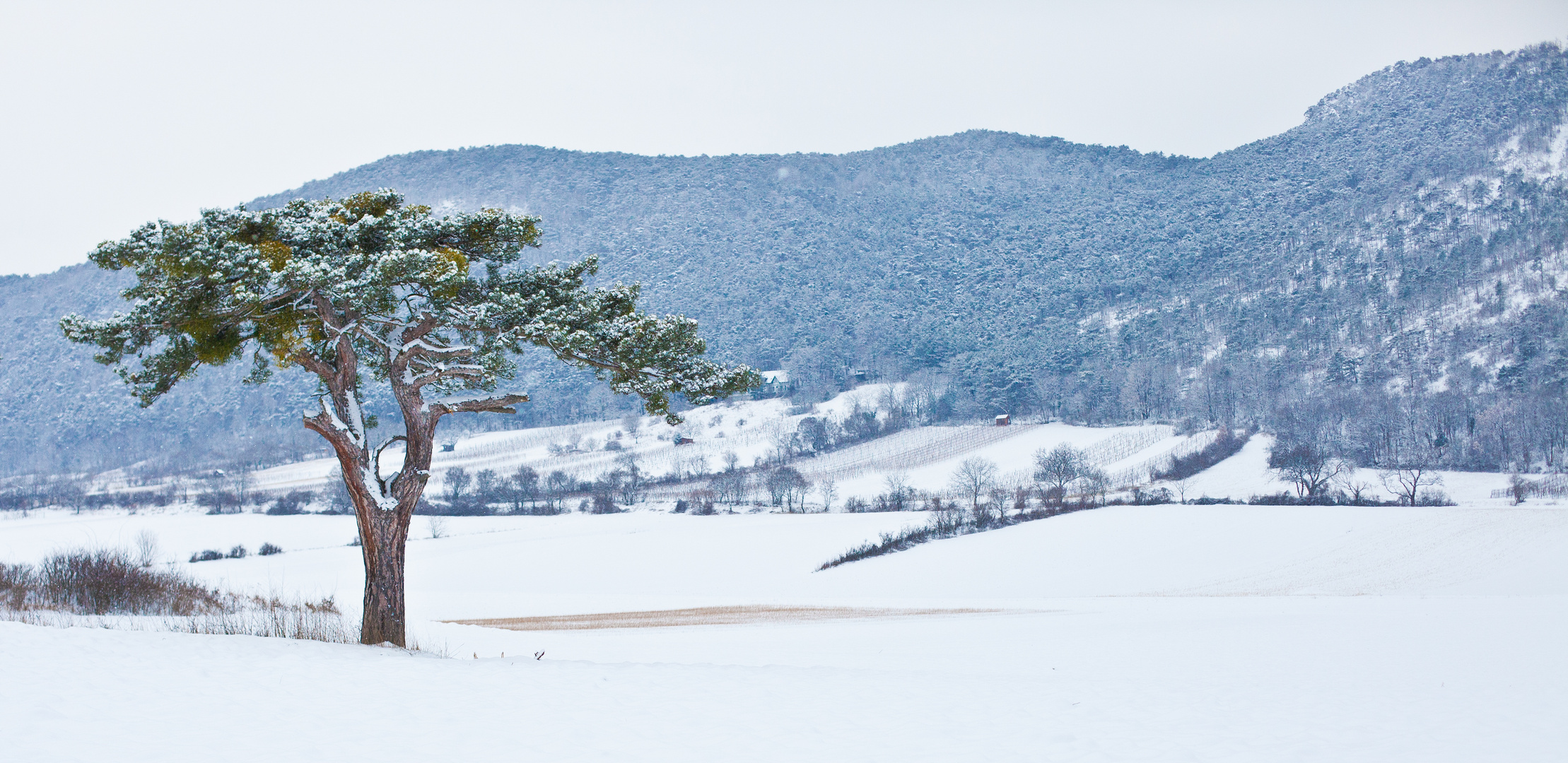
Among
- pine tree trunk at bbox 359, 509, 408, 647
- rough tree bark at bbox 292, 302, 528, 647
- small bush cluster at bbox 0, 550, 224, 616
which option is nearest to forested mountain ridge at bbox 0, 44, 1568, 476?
rough tree bark at bbox 292, 302, 528, 647

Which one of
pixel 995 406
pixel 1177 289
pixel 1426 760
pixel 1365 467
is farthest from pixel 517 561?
pixel 1177 289

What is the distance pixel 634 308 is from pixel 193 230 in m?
6.32

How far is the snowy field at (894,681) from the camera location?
25.0 feet

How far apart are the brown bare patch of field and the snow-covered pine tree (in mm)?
9440

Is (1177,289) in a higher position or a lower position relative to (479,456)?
higher

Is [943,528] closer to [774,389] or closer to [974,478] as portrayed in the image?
[974,478]

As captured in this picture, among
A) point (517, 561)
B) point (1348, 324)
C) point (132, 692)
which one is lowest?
point (517, 561)

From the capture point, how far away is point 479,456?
116 metres

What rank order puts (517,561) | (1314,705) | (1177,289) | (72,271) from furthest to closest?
(72,271), (1177,289), (517,561), (1314,705)

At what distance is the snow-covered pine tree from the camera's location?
11.9m

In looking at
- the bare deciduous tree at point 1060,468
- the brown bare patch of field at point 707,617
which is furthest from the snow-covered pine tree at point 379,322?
the bare deciduous tree at point 1060,468

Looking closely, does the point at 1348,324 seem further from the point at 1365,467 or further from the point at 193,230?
the point at 193,230

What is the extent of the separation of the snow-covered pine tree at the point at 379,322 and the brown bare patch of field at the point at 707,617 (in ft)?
31.0

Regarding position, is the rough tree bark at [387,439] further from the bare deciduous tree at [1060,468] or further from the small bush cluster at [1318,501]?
the bare deciduous tree at [1060,468]
